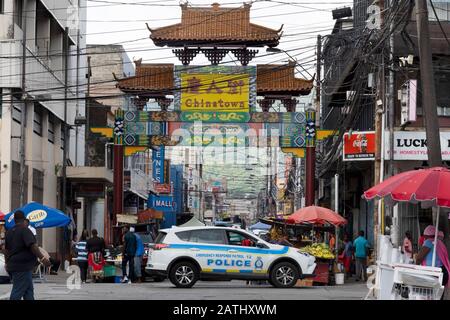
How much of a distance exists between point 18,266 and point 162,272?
8.70 m

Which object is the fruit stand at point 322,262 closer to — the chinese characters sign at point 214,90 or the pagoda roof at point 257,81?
the chinese characters sign at point 214,90

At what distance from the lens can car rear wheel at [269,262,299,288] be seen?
78.4 ft

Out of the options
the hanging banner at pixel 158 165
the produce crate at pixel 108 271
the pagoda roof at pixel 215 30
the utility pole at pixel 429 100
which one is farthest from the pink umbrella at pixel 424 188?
the hanging banner at pixel 158 165

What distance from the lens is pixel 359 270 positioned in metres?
31.8

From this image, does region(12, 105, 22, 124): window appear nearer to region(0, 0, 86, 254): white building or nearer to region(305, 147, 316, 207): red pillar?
region(0, 0, 86, 254): white building

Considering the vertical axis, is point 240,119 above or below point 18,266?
above

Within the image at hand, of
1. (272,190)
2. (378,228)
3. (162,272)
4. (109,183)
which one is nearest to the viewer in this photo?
(162,272)

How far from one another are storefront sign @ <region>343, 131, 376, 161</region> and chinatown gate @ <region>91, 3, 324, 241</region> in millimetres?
5167

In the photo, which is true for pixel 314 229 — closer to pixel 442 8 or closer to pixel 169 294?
pixel 442 8

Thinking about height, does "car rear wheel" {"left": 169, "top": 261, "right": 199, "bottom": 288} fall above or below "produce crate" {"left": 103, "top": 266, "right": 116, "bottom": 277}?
above

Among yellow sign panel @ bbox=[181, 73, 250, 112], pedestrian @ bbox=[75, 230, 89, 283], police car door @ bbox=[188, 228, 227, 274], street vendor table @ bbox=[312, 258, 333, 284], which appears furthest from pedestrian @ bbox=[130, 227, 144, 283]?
yellow sign panel @ bbox=[181, 73, 250, 112]

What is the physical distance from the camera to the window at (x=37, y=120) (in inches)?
1519
